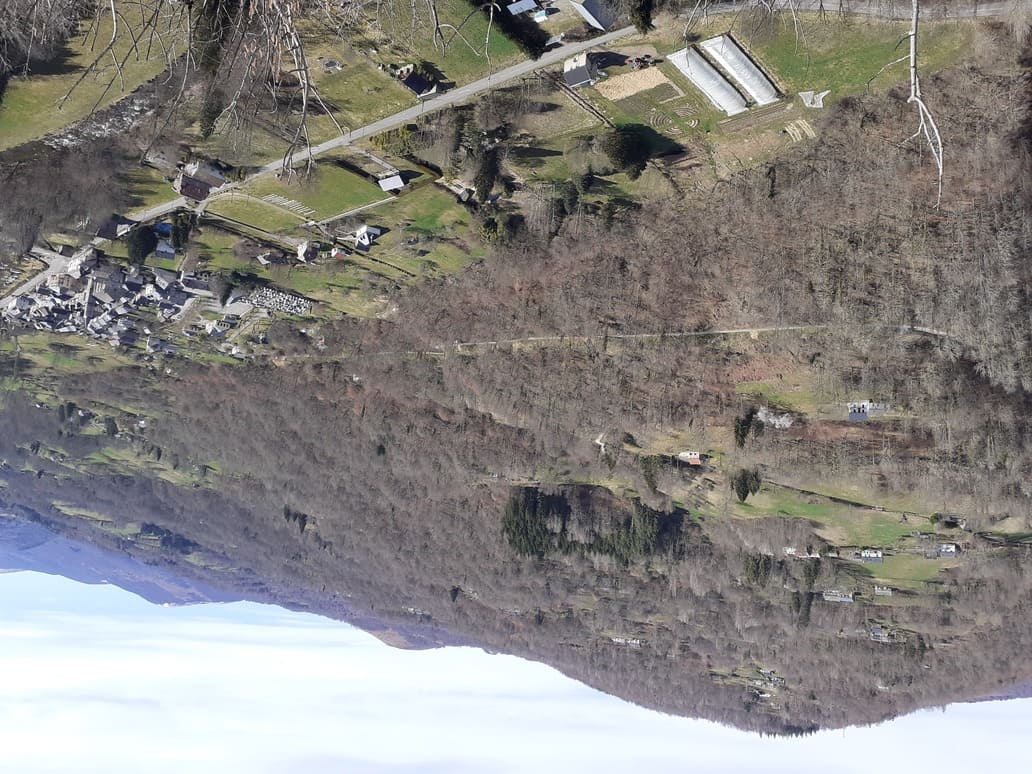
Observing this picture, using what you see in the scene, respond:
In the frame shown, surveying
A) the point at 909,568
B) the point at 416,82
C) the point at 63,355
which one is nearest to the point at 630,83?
the point at 416,82

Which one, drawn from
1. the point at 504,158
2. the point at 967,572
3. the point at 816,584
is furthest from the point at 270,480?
the point at 967,572

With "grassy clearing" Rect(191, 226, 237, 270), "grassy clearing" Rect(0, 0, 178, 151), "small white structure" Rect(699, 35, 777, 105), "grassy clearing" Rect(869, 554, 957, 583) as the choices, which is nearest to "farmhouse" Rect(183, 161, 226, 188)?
"grassy clearing" Rect(0, 0, 178, 151)

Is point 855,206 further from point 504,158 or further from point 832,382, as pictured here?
point 504,158

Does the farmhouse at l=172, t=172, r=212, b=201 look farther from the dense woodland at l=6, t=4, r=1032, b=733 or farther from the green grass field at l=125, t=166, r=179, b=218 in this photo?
the dense woodland at l=6, t=4, r=1032, b=733

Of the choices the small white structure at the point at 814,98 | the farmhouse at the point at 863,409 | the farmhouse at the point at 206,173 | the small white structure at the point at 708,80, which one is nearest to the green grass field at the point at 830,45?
the small white structure at the point at 814,98

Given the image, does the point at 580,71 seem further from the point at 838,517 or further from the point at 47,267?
the point at 47,267

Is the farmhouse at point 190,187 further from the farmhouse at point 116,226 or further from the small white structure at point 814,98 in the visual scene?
the small white structure at point 814,98
